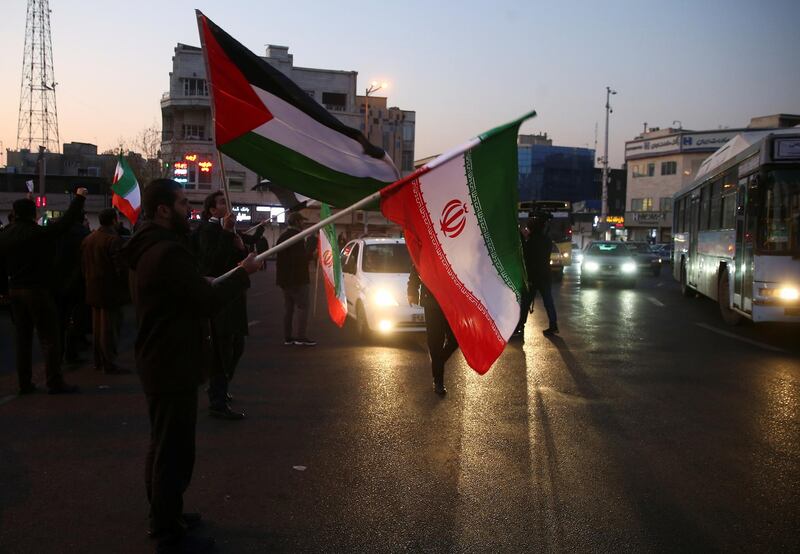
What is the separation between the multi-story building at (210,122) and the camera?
62.6 metres

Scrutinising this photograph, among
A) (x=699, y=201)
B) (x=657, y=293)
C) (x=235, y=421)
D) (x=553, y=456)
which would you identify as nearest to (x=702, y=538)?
(x=553, y=456)

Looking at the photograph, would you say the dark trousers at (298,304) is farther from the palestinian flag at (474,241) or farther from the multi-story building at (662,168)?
the multi-story building at (662,168)

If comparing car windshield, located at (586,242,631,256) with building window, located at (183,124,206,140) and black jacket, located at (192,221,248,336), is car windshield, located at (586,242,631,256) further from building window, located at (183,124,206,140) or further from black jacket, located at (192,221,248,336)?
building window, located at (183,124,206,140)

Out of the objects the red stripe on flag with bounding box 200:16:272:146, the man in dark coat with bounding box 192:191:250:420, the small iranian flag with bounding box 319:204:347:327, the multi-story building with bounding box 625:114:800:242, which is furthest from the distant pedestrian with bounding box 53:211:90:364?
the multi-story building with bounding box 625:114:800:242

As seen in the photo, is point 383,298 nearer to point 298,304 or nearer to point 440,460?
point 298,304

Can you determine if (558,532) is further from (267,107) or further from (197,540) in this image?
(267,107)

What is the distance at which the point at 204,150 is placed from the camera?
64562 millimetres

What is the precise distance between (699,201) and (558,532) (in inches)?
643

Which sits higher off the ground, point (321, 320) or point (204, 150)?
point (204, 150)

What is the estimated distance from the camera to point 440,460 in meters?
5.56

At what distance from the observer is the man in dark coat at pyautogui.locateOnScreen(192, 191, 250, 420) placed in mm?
6438

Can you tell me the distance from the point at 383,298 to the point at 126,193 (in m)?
5.31

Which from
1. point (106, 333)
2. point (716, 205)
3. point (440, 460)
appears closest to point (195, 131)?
point (716, 205)

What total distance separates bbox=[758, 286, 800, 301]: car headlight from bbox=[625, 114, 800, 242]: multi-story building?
220ft
